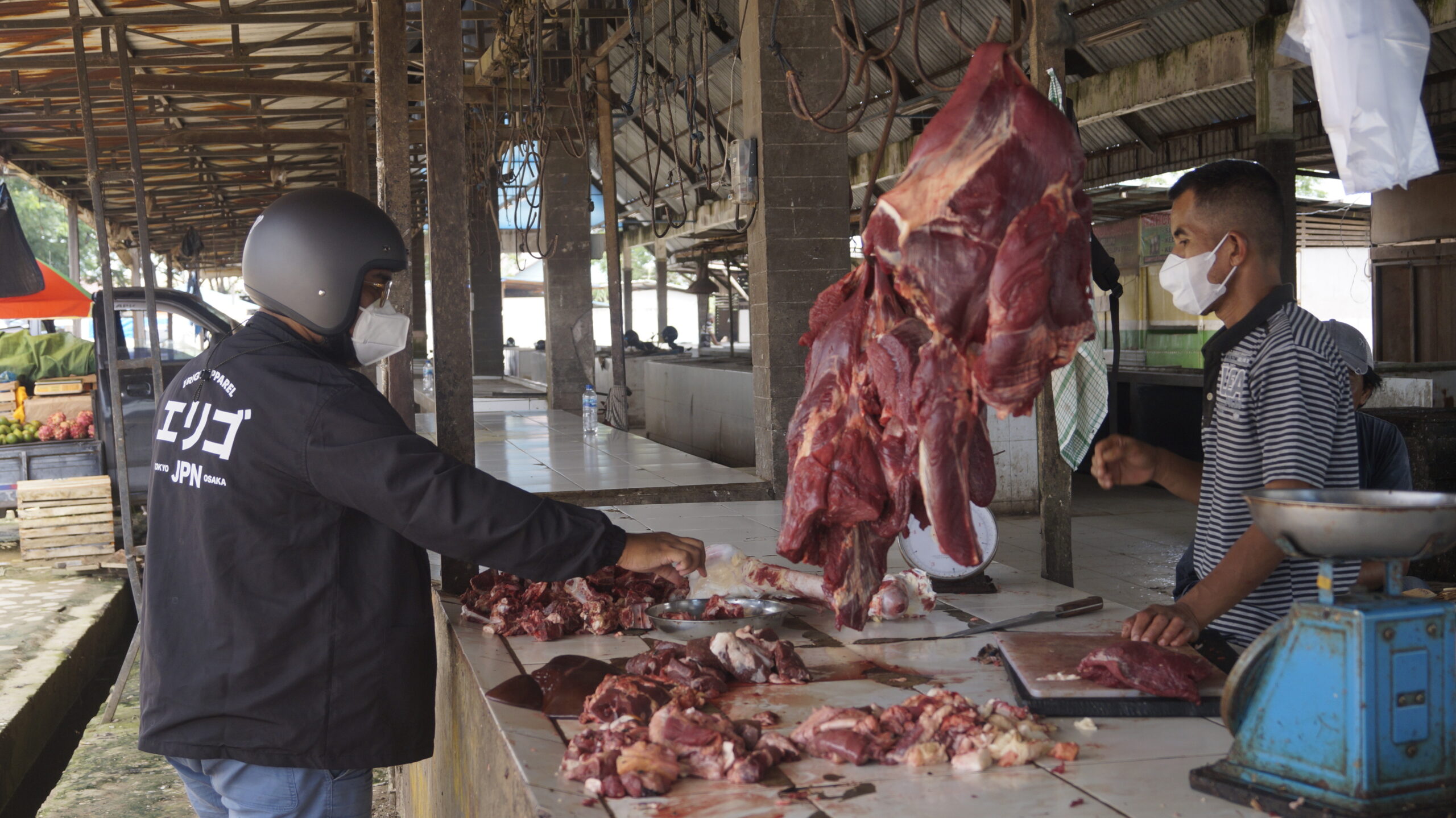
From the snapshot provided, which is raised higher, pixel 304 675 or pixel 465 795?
pixel 304 675

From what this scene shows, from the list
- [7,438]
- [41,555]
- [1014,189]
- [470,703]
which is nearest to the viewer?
[1014,189]

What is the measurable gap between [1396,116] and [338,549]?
7.50 feet

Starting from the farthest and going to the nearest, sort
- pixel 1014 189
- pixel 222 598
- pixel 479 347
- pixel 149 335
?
pixel 479 347 → pixel 149 335 → pixel 222 598 → pixel 1014 189

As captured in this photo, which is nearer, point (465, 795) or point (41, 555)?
point (465, 795)

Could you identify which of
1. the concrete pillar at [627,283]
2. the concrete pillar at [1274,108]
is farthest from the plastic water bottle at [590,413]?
the concrete pillar at [627,283]

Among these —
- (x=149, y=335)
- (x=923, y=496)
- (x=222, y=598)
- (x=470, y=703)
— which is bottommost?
(x=470, y=703)

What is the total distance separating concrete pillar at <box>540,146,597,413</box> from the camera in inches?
539

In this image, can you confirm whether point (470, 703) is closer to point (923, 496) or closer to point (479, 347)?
point (923, 496)

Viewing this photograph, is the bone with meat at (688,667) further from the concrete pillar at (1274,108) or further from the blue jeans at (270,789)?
the concrete pillar at (1274,108)

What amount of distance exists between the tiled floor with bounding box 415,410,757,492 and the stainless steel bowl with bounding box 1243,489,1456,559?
5.13 meters

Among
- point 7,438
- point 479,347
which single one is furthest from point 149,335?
point 479,347

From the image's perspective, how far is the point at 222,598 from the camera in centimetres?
240

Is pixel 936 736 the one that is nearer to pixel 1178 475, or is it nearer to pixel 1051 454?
pixel 1178 475

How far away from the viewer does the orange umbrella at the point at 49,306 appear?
1200 cm
